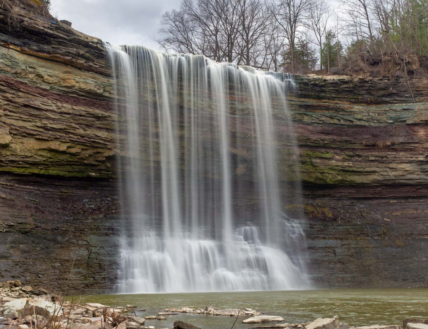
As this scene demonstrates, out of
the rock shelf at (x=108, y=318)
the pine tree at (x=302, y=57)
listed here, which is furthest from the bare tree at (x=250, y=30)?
the rock shelf at (x=108, y=318)

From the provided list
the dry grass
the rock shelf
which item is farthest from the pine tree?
the rock shelf

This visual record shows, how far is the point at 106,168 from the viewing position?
53.4 ft

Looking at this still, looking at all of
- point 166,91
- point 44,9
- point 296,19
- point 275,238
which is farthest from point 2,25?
point 296,19

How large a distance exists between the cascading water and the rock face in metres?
0.67

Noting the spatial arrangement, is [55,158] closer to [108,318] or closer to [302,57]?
[108,318]

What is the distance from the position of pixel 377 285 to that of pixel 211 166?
872 centimetres

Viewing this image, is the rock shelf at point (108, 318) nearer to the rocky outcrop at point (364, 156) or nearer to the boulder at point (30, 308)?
the boulder at point (30, 308)

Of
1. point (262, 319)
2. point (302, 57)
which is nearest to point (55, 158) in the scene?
point (262, 319)

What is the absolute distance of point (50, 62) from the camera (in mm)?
14844

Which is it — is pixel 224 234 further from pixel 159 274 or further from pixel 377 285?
pixel 377 285

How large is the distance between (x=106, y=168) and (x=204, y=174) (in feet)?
14.5

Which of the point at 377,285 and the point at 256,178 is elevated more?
the point at 256,178

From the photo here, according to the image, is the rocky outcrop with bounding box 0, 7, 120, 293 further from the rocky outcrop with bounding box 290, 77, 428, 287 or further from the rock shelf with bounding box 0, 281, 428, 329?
the rocky outcrop with bounding box 290, 77, 428, 287

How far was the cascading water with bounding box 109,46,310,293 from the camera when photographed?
15.1 metres
